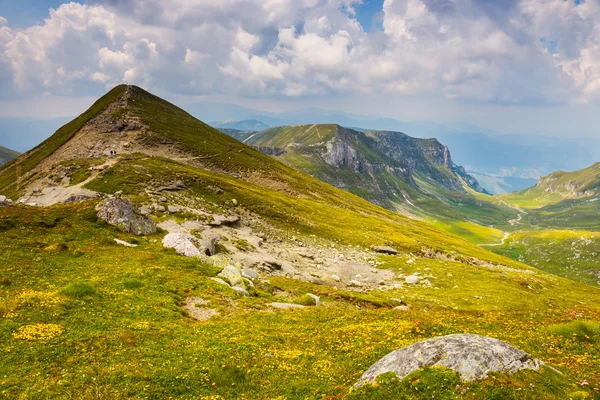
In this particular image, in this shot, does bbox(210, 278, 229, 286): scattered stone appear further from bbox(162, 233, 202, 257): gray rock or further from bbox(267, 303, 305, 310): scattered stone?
bbox(162, 233, 202, 257): gray rock

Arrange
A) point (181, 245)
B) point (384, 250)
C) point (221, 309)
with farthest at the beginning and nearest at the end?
point (384, 250) < point (181, 245) < point (221, 309)

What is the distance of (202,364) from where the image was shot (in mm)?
17672

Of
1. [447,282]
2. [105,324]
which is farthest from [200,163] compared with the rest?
[105,324]

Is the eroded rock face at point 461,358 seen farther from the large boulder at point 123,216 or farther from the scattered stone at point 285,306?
the large boulder at point 123,216

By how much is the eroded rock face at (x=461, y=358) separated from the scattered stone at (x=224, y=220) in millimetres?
50863

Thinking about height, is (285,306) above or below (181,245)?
below

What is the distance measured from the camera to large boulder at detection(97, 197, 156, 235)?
136 feet

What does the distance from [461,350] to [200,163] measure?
126 metres

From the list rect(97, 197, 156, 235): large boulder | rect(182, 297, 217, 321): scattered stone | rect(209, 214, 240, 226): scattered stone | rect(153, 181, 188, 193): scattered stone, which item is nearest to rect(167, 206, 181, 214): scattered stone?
rect(209, 214, 240, 226): scattered stone

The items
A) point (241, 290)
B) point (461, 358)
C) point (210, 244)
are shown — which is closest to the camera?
point (461, 358)

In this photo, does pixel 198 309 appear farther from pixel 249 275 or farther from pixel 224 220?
Answer: pixel 224 220

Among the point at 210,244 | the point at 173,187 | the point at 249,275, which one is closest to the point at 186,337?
the point at 249,275

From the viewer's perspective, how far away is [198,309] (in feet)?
89.1

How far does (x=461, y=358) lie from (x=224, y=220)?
5710 cm
